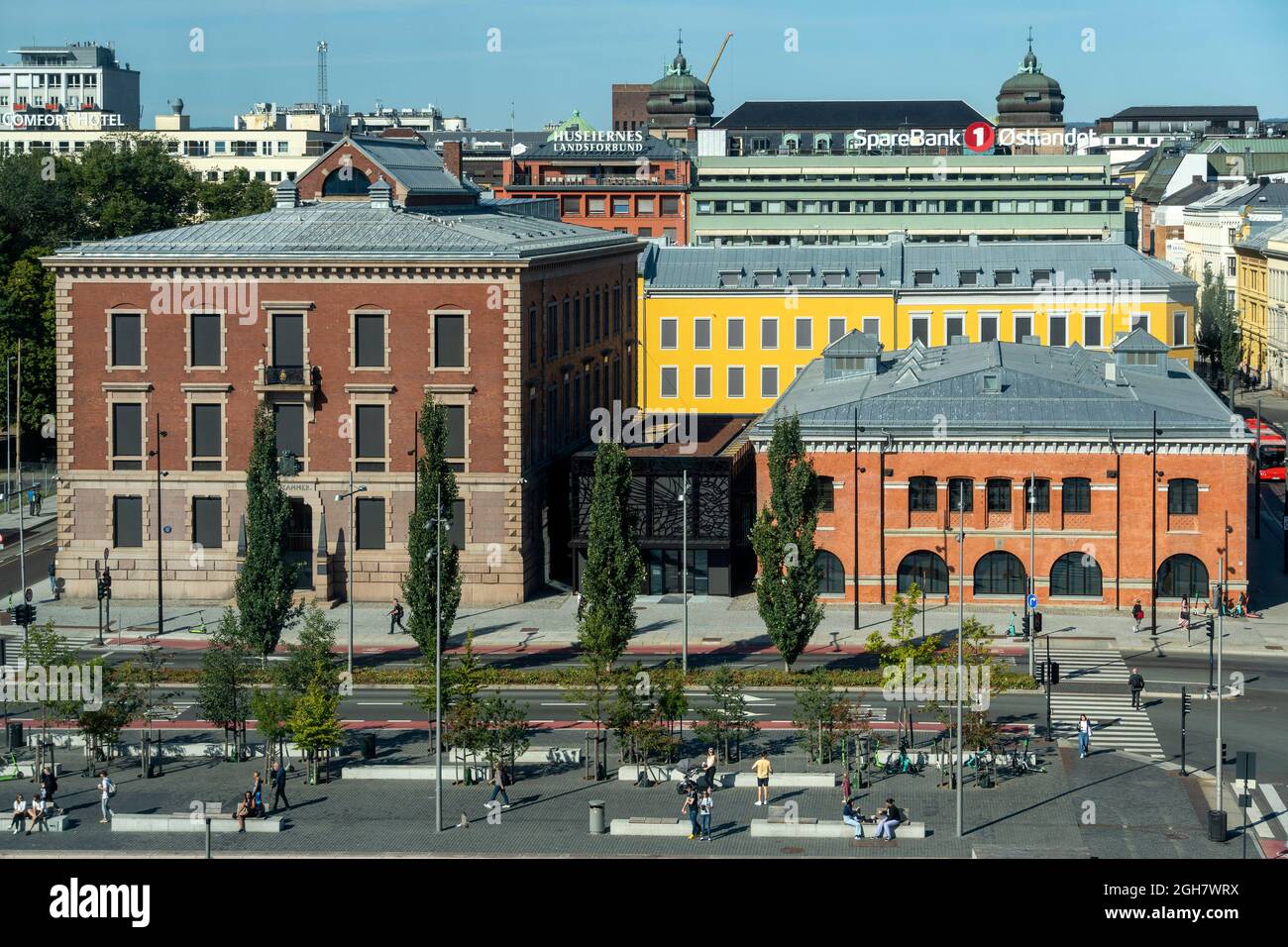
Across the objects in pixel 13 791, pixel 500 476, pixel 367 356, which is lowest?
pixel 13 791

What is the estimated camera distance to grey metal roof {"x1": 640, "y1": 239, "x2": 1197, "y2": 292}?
399ft

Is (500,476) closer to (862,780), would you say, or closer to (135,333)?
(135,333)

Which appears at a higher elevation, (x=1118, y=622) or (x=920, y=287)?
(x=920, y=287)

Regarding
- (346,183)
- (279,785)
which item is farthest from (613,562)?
(346,183)

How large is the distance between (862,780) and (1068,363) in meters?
44.7

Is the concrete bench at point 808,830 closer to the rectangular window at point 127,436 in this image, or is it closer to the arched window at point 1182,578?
the arched window at point 1182,578

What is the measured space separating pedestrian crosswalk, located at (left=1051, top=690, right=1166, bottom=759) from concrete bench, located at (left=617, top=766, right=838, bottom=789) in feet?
31.2

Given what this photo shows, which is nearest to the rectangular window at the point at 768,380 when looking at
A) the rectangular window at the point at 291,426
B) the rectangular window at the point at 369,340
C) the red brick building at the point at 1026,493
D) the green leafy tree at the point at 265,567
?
the red brick building at the point at 1026,493

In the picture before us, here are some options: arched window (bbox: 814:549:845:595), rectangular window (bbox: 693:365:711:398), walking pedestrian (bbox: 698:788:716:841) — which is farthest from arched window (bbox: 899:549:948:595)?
rectangular window (bbox: 693:365:711:398)

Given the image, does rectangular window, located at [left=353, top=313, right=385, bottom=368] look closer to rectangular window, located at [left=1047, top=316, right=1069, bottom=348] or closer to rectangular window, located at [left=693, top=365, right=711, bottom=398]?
rectangular window, located at [left=693, top=365, right=711, bottom=398]

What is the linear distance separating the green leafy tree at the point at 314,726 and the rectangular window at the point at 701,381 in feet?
223
